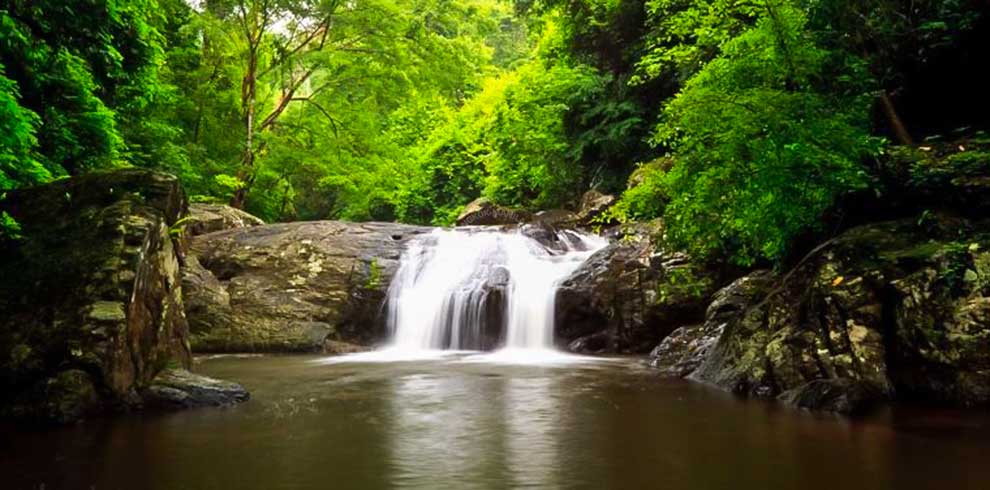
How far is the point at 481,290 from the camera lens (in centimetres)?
1445

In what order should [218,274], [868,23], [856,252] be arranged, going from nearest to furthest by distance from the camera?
[856,252] < [868,23] < [218,274]

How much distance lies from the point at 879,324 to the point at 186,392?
7093 millimetres

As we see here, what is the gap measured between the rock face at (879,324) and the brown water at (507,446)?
45 centimetres

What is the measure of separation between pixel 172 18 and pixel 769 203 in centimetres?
1532

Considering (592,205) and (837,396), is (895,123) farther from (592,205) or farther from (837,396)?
(592,205)

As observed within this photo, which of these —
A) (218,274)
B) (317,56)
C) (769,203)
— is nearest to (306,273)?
Answer: (218,274)

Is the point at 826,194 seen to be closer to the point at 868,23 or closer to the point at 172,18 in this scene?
the point at 868,23

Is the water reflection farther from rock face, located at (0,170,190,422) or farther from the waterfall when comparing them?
the waterfall

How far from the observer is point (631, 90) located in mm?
19594

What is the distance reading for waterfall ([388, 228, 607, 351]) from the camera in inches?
543

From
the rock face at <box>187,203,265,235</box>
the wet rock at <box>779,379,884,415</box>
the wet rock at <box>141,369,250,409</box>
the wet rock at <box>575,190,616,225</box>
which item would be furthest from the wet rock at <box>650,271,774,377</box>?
the rock face at <box>187,203,265,235</box>

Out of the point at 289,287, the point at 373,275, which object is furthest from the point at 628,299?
the point at 289,287

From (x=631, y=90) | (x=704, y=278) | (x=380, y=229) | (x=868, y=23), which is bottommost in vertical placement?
(x=704, y=278)

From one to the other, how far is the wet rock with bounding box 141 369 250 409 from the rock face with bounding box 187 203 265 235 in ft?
32.0
